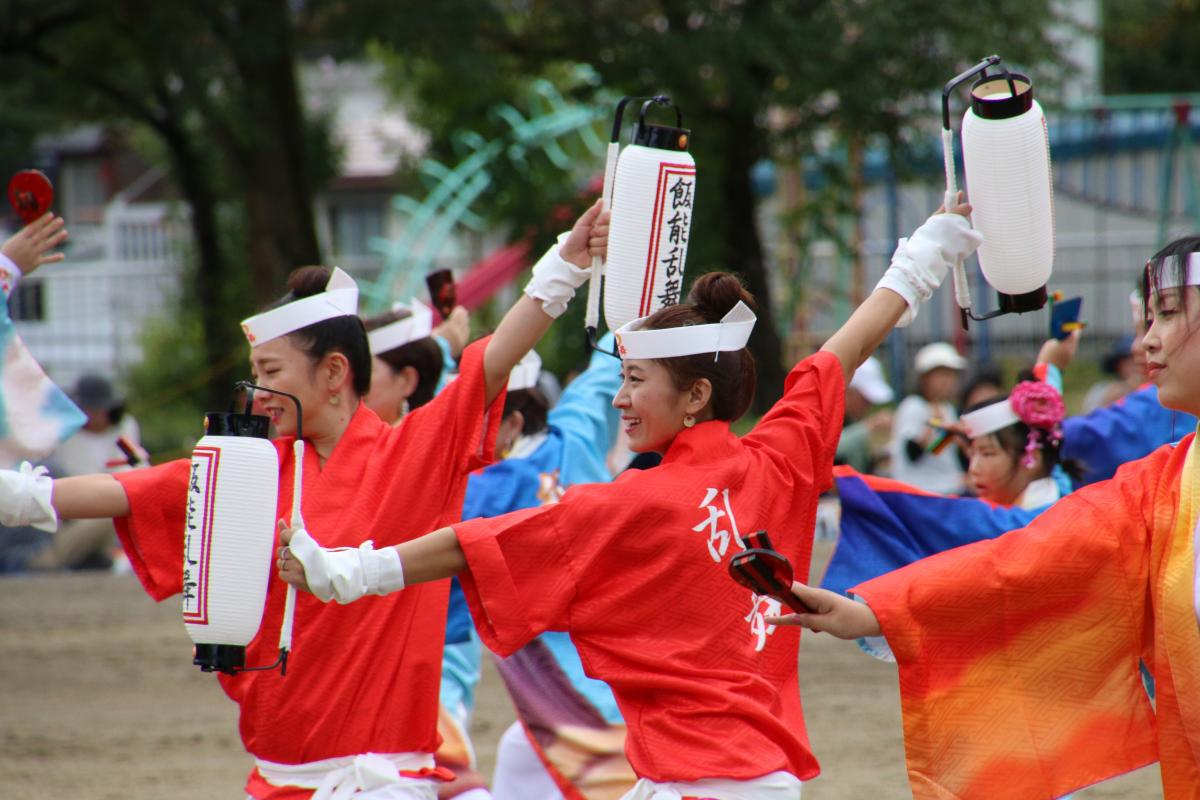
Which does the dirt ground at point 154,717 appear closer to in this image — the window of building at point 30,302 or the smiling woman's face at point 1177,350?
the smiling woman's face at point 1177,350

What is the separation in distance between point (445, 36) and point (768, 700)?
9296mm

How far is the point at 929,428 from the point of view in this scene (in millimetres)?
9859

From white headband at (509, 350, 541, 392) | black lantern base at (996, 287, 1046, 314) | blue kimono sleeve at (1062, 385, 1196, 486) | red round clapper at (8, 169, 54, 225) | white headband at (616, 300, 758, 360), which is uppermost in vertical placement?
red round clapper at (8, 169, 54, 225)

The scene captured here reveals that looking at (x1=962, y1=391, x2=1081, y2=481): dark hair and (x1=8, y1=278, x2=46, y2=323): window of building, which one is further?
(x1=8, y1=278, x2=46, y2=323): window of building

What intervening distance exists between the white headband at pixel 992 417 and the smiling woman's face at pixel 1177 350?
189 centimetres

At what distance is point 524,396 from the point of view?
495 cm

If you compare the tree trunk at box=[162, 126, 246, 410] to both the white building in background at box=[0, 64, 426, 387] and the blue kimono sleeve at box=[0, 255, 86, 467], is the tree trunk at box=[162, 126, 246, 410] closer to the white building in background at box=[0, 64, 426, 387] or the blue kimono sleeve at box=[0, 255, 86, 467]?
the white building in background at box=[0, 64, 426, 387]


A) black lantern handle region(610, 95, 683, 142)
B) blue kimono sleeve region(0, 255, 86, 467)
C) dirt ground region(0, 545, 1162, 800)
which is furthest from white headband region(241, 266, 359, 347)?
dirt ground region(0, 545, 1162, 800)

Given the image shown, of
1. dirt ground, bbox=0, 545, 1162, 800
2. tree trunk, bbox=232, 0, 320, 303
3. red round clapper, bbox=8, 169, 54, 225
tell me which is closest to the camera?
red round clapper, bbox=8, 169, 54, 225

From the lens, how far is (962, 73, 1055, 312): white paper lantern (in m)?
2.94

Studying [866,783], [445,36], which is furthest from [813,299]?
[866,783]

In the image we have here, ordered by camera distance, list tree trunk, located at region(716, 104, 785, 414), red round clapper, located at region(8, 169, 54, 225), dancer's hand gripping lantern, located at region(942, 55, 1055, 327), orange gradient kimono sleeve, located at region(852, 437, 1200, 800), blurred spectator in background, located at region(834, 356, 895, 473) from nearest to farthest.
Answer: orange gradient kimono sleeve, located at region(852, 437, 1200, 800) < dancer's hand gripping lantern, located at region(942, 55, 1055, 327) < red round clapper, located at region(8, 169, 54, 225) < blurred spectator in background, located at region(834, 356, 895, 473) < tree trunk, located at region(716, 104, 785, 414)

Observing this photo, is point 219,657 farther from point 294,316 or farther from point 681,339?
point 681,339

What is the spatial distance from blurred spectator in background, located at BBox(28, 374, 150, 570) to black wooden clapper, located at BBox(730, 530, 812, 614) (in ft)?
29.7
